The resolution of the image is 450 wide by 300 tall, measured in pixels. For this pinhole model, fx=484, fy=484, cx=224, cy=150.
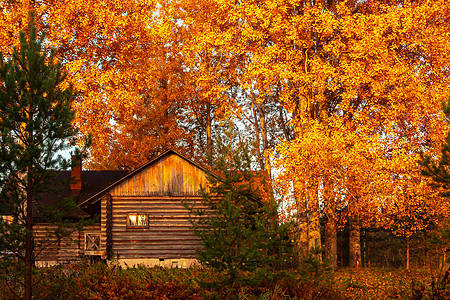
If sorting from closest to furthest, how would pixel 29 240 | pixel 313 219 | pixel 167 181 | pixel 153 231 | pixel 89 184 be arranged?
pixel 29 240 → pixel 313 219 → pixel 167 181 → pixel 153 231 → pixel 89 184

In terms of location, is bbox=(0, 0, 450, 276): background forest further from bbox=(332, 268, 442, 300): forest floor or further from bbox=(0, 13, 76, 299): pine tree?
bbox=(0, 13, 76, 299): pine tree

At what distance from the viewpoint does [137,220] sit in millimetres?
23859

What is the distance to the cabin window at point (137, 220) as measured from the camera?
2378cm

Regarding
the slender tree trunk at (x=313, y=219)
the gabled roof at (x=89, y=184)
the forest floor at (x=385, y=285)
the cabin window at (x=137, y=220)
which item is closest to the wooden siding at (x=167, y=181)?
the cabin window at (x=137, y=220)

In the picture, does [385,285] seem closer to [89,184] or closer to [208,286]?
[208,286]

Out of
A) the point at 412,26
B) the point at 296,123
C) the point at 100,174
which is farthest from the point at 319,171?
the point at 100,174

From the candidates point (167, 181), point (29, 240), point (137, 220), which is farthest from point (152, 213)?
point (29, 240)

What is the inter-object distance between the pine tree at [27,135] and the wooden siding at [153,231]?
1179 cm

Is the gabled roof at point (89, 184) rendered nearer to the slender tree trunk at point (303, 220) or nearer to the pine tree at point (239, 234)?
the slender tree trunk at point (303, 220)

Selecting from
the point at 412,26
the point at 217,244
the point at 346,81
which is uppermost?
the point at 412,26

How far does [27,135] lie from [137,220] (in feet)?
41.6

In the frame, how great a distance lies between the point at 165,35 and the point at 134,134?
52.4 ft

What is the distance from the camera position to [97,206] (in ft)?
82.1

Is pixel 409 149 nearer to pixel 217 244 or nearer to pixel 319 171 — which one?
pixel 319 171
